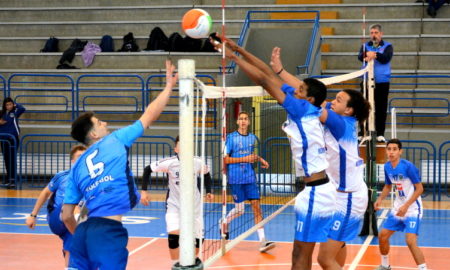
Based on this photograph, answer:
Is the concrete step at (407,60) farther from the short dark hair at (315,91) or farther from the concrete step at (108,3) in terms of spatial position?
the short dark hair at (315,91)

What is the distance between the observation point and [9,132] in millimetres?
17984

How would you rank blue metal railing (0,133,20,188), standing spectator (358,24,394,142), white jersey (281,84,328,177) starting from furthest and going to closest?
blue metal railing (0,133,20,188) → standing spectator (358,24,394,142) → white jersey (281,84,328,177)

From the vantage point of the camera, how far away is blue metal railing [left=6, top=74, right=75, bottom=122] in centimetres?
2005

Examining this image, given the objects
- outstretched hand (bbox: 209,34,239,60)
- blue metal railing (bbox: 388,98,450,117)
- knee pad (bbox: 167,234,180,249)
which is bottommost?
knee pad (bbox: 167,234,180,249)

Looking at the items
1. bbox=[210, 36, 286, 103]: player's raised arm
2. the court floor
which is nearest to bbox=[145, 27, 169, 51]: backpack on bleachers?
the court floor

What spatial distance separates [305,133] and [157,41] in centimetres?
1464

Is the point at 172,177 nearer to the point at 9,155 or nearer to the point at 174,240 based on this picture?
the point at 174,240

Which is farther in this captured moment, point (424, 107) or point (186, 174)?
point (424, 107)

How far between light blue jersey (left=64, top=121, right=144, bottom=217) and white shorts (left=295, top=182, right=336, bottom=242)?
164 cm

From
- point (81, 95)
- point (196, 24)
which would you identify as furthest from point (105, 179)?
point (81, 95)

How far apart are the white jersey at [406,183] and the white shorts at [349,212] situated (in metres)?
1.80

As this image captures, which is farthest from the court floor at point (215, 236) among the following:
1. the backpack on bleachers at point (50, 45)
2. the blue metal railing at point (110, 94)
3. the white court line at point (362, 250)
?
the backpack on bleachers at point (50, 45)

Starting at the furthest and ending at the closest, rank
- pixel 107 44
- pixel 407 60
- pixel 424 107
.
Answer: pixel 107 44 < pixel 407 60 < pixel 424 107

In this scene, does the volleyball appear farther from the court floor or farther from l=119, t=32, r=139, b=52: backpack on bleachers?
l=119, t=32, r=139, b=52: backpack on bleachers
